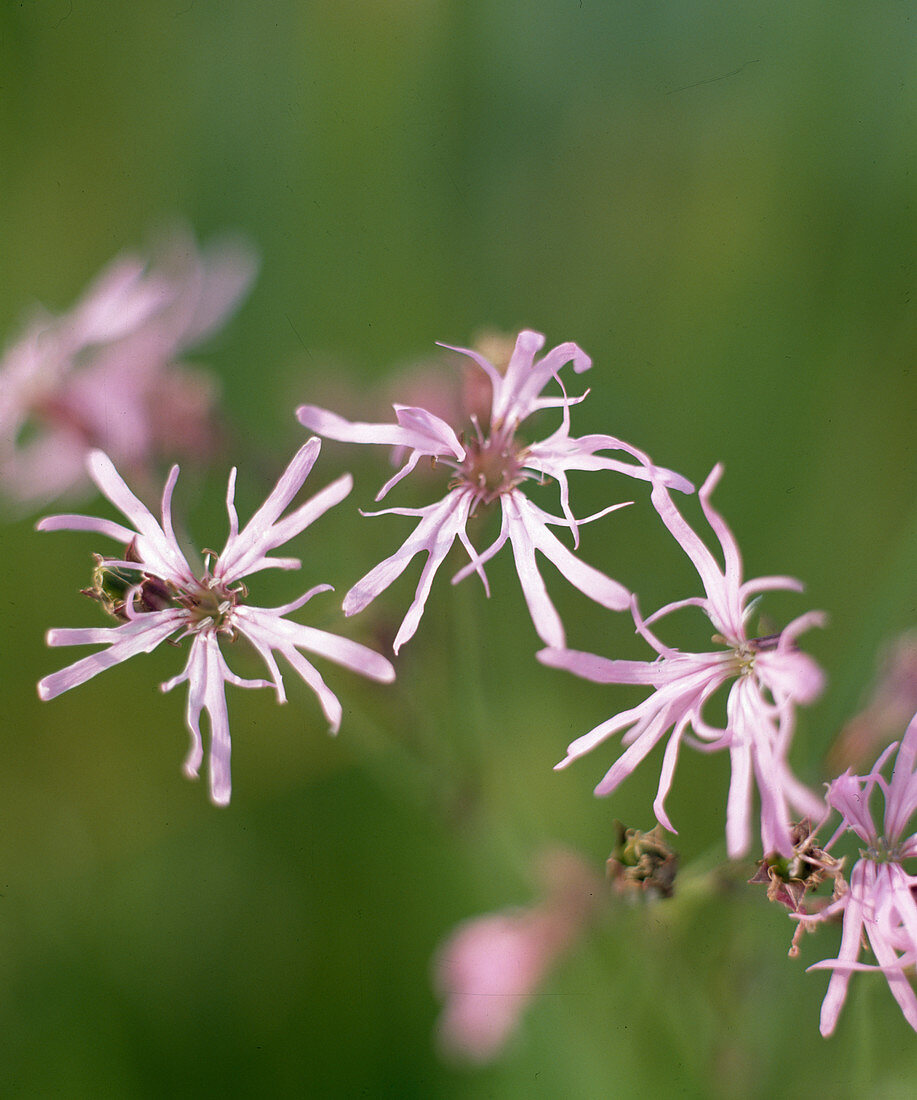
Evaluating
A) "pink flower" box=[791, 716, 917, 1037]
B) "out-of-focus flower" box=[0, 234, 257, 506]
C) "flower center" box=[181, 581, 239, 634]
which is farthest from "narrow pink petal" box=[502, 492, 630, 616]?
"out-of-focus flower" box=[0, 234, 257, 506]

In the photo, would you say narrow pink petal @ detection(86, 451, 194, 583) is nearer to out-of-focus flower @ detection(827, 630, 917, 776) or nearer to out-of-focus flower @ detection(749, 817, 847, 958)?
out-of-focus flower @ detection(749, 817, 847, 958)

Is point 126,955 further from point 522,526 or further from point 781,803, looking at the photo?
point 781,803

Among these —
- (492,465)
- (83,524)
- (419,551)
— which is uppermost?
(83,524)

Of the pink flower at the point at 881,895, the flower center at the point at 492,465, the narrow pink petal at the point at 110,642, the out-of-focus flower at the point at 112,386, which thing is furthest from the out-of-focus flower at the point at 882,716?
the out-of-focus flower at the point at 112,386

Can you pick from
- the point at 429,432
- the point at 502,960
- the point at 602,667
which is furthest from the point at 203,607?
the point at 502,960

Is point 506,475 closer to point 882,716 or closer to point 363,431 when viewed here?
point 363,431

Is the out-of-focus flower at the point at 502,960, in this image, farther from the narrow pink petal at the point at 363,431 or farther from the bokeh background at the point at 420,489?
the narrow pink petal at the point at 363,431
